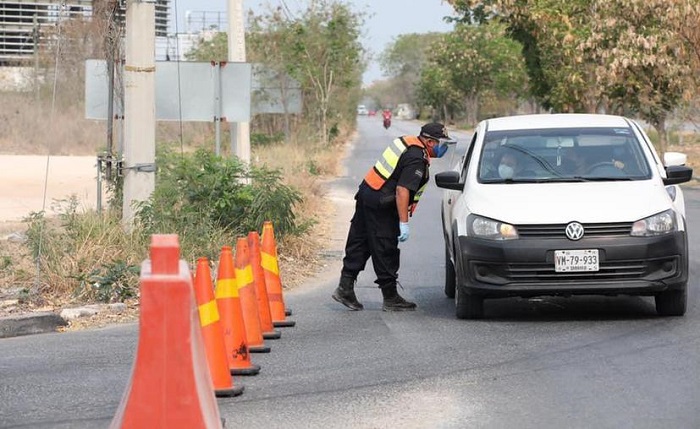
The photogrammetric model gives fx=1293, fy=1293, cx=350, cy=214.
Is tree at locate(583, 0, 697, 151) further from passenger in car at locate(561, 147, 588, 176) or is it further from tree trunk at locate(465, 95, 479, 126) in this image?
tree trunk at locate(465, 95, 479, 126)

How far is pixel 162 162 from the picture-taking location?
605 inches

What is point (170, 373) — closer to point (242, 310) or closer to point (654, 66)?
point (242, 310)

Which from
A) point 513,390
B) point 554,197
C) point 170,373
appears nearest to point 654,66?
point 554,197

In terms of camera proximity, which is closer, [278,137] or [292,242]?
[292,242]

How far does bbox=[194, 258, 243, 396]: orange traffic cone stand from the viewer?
290 inches

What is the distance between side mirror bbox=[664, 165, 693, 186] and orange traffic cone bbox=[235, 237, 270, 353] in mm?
3750

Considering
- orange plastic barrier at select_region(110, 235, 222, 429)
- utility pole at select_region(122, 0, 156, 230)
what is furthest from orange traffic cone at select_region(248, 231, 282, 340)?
orange plastic barrier at select_region(110, 235, 222, 429)

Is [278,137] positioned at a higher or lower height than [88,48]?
lower

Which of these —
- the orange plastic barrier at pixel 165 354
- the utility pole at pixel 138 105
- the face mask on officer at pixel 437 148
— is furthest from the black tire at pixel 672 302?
the orange plastic barrier at pixel 165 354

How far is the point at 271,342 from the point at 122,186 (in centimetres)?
547

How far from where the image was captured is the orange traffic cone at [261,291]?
9750mm

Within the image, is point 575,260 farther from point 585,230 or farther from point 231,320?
point 231,320

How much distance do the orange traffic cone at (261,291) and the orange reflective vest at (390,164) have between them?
5.26ft

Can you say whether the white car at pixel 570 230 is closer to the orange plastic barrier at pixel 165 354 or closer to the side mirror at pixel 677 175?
the side mirror at pixel 677 175
